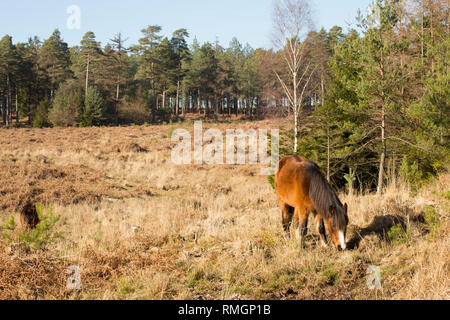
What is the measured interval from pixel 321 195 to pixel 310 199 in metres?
0.22

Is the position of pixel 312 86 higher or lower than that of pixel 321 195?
higher

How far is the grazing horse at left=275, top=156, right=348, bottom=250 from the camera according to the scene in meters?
4.62

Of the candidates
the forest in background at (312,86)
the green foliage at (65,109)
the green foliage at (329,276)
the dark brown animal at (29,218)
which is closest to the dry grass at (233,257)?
the green foliage at (329,276)

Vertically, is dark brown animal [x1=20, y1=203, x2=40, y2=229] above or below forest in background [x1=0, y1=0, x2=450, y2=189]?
below

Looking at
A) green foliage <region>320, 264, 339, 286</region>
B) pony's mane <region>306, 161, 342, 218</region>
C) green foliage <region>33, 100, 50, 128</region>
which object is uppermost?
green foliage <region>33, 100, 50, 128</region>

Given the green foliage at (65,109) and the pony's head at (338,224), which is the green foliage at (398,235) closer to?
the pony's head at (338,224)

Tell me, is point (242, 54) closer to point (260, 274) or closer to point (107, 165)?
point (107, 165)

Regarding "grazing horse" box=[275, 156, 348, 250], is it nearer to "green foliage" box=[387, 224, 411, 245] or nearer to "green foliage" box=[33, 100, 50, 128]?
"green foliage" box=[387, 224, 411, 245]

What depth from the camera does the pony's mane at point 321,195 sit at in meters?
4.78

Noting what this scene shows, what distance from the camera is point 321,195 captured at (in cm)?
488

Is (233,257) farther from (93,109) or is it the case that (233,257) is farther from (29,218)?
(93,109)

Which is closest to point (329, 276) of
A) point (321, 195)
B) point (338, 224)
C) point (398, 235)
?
point (338, 224)

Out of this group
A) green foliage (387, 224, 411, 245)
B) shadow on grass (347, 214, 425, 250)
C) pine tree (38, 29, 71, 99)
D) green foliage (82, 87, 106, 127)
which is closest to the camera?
green foliage (387, 224, 411, 245)

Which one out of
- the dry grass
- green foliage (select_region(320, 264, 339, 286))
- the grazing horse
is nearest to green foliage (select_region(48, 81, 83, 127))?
the dry grass
